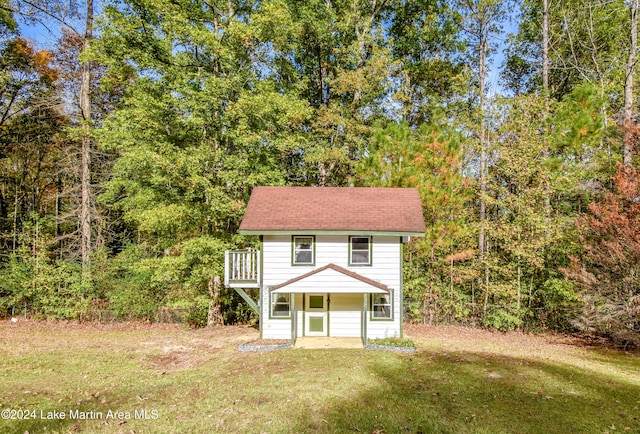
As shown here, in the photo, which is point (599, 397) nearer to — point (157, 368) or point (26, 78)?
point (157, 368)

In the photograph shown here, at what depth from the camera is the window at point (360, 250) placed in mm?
11794

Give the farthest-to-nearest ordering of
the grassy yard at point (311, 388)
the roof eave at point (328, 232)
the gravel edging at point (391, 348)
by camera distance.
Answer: the roof eave at point (328, 232), the gravel edging at point (391, 348), the grassy yard at point (311, 388)

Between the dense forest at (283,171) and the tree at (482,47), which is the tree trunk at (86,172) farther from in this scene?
the tree at (482,47)

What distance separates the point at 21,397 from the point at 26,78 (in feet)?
57.1

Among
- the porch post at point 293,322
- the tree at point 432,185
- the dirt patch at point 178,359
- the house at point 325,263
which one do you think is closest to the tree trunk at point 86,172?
the dirt patch at point 178,359

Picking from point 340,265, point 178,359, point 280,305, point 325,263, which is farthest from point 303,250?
point 178,359

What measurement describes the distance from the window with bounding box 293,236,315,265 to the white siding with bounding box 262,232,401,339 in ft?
0.56

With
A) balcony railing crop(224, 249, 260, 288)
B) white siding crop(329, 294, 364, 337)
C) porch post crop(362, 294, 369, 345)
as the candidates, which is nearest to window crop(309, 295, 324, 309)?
white siding crop(329, 294, 364, 337)

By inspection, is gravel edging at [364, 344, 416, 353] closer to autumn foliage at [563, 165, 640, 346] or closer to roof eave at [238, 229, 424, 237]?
roof eave at [238, 229, 424, 237]

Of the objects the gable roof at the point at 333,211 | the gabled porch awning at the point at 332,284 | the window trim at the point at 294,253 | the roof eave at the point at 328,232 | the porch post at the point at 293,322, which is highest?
the gable roof at the point at 333,211

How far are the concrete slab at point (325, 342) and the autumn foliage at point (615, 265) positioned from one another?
7848mm

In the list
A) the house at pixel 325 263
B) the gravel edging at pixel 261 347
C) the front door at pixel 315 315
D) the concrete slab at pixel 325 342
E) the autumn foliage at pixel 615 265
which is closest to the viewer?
the gravel edging at pixel 261 347

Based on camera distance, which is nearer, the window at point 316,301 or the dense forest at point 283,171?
the window at point 316,301

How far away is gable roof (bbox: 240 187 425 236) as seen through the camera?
1148 centimetres
